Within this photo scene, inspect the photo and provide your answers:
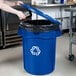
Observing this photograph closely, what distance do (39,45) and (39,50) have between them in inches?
2.6

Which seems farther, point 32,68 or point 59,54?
point 59,54

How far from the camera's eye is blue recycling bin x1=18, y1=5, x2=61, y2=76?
Answer: 1956mm

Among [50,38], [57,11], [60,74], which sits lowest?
[60,74]

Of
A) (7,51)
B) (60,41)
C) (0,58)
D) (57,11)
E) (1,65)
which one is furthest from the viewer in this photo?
(57,11)

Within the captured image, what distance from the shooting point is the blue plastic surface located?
1.99 meters

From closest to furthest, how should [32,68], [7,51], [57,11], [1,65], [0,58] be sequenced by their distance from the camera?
[32,68], [1,65], [0,58], [7,51], [57,11]

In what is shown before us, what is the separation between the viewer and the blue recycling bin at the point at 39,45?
1.96m

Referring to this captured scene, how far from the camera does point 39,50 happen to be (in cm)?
202

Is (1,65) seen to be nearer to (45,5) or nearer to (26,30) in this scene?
(26,30)

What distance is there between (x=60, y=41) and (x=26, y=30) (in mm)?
1884

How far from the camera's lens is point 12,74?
2.20m

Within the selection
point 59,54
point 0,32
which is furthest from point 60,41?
point 0,32

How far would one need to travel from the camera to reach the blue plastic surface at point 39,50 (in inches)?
78.2

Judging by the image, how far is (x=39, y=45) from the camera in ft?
6.59
